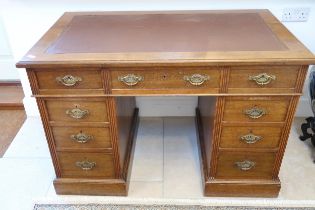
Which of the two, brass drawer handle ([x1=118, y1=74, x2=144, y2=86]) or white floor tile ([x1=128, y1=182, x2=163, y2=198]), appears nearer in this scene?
brass drawer handle ([x1=118, y1=74, x2=144, y2=86])

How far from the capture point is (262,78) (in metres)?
1.16

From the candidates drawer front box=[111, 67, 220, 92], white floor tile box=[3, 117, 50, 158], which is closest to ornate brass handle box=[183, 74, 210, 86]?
drawer front box=[111, 67, 220, 92]

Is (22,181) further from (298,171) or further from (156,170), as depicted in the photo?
(298,171)

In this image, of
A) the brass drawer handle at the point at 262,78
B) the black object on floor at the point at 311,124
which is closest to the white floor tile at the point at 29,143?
the brass drawer handle at the point at 262,78

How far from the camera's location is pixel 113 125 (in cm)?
132

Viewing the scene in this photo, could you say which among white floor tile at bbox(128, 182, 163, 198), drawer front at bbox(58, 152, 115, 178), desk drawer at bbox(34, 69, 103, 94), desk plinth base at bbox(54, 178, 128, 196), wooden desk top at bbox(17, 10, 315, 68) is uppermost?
wooden desk top at bbox(17, 10, 315, 68)

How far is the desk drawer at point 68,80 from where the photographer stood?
46.0 inches

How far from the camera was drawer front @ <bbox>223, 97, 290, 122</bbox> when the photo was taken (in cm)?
122

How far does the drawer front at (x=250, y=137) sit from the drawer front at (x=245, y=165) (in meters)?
0.05

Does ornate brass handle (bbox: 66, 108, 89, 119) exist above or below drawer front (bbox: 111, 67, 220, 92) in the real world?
below

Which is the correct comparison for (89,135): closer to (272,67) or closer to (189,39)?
(189,39)

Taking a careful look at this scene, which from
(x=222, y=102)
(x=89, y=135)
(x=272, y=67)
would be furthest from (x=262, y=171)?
(x=89, y=135)

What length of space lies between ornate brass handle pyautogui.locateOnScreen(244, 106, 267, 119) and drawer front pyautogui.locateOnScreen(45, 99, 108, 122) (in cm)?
62

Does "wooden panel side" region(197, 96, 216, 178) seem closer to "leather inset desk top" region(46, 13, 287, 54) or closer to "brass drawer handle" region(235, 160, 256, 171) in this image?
"brass drawer handle" region(235, 160, 256, 171)
